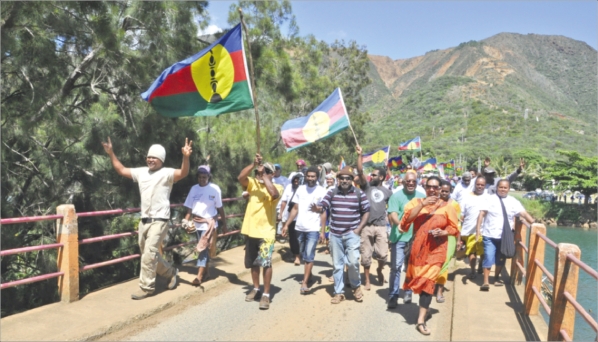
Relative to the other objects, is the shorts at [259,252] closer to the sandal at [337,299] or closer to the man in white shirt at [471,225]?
the sandal at [337,299]

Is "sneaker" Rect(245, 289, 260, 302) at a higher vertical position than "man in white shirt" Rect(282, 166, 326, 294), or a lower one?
lower

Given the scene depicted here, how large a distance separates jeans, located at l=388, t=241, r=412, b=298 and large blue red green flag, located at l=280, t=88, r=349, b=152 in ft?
9.61

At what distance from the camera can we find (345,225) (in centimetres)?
638

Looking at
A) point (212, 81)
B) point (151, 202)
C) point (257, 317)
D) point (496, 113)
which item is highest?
point (496, 113)

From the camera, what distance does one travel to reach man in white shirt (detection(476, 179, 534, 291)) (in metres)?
7.10

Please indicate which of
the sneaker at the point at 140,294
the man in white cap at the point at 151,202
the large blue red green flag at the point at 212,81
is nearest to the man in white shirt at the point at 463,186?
the large blue red green flag at the point at 212,81

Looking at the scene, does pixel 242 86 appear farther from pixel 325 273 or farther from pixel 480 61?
pixel 480 61

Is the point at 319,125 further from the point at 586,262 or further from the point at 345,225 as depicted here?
the point at 586,262

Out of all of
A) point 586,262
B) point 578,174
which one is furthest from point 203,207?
point 578,174

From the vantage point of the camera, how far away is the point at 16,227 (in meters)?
8.12

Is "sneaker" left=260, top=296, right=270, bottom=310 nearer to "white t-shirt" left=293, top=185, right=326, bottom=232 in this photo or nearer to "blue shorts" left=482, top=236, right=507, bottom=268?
"white t-shirt" left=293, top=185, right=326, bottom=232

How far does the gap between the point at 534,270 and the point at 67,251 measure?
226 inches

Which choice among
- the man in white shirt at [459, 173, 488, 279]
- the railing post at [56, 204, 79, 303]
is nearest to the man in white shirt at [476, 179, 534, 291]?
the man in white shirt at [459, 173, 488, 279]

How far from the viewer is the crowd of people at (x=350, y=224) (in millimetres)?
5328
